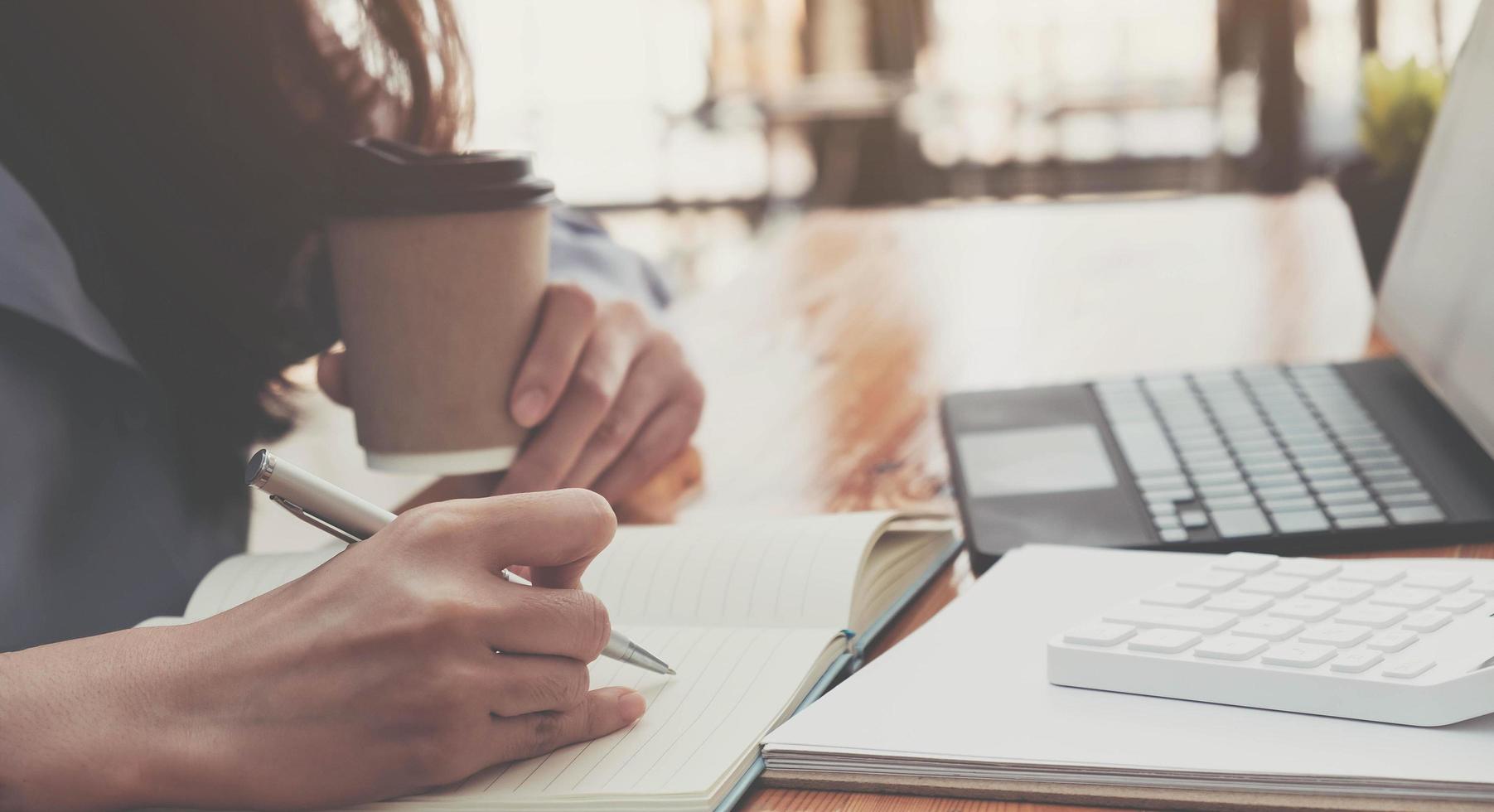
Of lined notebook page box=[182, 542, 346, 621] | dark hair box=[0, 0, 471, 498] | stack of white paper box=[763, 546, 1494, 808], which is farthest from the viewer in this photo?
dark hair box=[0, 0, 471, 498]

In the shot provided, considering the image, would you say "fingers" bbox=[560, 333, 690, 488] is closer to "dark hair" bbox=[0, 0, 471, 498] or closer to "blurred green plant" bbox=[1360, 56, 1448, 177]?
"dark hair" bbox=[0, 0, 471, 498]

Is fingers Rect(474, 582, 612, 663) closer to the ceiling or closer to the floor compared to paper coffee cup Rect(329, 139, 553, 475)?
closer to the floor

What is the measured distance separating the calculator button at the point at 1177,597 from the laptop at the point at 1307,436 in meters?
0.12

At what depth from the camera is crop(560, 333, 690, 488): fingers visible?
2.44 feet

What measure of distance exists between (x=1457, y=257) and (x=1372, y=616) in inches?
14.4

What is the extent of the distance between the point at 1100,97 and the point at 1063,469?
16.8 feet

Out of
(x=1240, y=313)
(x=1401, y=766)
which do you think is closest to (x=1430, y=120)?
(x=1240, y=313)

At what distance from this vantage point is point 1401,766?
36 cm

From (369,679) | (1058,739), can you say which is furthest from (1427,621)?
(369,679)

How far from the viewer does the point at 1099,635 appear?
0.43 m

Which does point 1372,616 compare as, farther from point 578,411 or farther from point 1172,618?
point 578,411

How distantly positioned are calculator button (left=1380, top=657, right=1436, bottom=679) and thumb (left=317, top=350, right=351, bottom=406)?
482 millimetres

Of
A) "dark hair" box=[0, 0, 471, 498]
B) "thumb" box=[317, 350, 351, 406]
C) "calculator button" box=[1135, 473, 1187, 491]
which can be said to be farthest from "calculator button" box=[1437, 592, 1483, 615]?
"dark hair" box=[0, 0, 471, 498]

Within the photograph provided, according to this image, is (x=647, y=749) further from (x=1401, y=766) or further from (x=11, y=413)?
(x=11, y=413)
